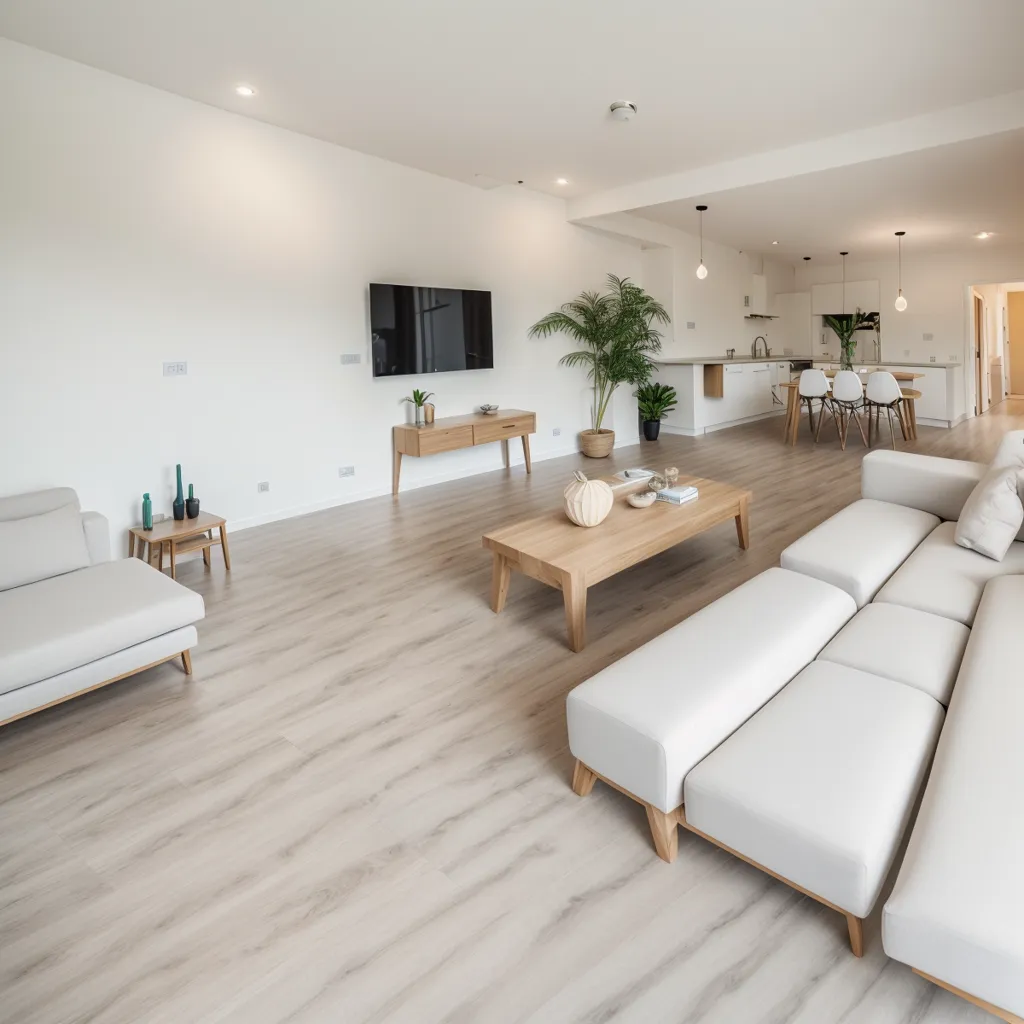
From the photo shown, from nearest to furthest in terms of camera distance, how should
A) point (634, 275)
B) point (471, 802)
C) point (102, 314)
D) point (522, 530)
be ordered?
point (471, 802) < point (522, 530) < point (102, 314) < point (634, 275)

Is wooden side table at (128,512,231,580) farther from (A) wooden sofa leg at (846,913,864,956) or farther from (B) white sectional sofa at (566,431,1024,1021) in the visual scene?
(A) wooden sofa leg at (846,913,864,956)

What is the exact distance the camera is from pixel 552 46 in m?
3.73

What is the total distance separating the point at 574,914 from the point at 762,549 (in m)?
3.09

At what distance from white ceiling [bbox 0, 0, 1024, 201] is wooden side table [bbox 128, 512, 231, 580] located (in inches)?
103

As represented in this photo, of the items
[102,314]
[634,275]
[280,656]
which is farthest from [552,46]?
[634,275]

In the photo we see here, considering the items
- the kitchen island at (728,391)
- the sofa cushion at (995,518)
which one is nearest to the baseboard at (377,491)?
the kitchen island at (728,391)

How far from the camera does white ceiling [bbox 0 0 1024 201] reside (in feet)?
11.1

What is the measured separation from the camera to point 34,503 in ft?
11.6

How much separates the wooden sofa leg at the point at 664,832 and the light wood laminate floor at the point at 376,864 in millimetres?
42

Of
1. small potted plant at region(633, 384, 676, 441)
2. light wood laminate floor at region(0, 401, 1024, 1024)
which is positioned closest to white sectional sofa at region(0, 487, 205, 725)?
light wood laminate floor at region(0, 401, 1024, 1024)

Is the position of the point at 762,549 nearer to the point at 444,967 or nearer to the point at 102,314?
the point at 444,967

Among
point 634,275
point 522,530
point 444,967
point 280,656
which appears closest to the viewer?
point 444,967

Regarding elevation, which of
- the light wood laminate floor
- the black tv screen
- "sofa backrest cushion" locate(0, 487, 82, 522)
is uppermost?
the black tv screen

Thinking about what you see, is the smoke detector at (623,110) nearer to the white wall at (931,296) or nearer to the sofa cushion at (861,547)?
the sofa cushion at (861,547)
